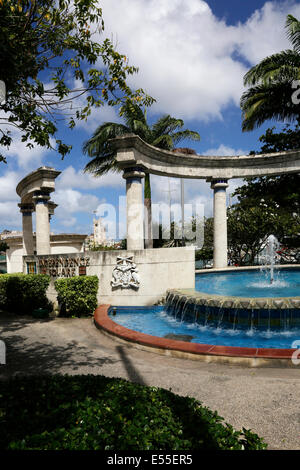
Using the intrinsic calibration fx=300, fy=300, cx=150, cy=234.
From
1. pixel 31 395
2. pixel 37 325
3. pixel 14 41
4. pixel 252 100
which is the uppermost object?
pixel 252 100

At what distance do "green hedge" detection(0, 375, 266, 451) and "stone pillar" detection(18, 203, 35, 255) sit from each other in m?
17.3

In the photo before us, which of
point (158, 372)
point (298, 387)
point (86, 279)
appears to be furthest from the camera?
point (86, 279)

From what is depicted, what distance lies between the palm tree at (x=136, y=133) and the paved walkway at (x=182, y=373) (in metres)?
13.0

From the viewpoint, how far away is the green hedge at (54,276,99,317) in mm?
10828

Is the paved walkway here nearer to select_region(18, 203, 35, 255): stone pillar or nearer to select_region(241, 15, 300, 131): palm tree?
select_region(18, 203, 35, 255): stone pillar

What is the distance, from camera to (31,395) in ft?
12.2

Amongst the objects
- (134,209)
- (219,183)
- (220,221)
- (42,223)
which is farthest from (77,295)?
(219,183)

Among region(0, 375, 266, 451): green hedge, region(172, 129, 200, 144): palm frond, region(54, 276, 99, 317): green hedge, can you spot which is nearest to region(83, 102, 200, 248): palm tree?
region(172, 129, 200, 144): palm frond

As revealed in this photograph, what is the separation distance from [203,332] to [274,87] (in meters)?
18.8

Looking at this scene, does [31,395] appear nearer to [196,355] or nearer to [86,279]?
[196,355]

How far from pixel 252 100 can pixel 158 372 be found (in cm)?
2054

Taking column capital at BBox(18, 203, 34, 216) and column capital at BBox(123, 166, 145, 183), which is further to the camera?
column capital at BBox(18, 203, 34, 216)
